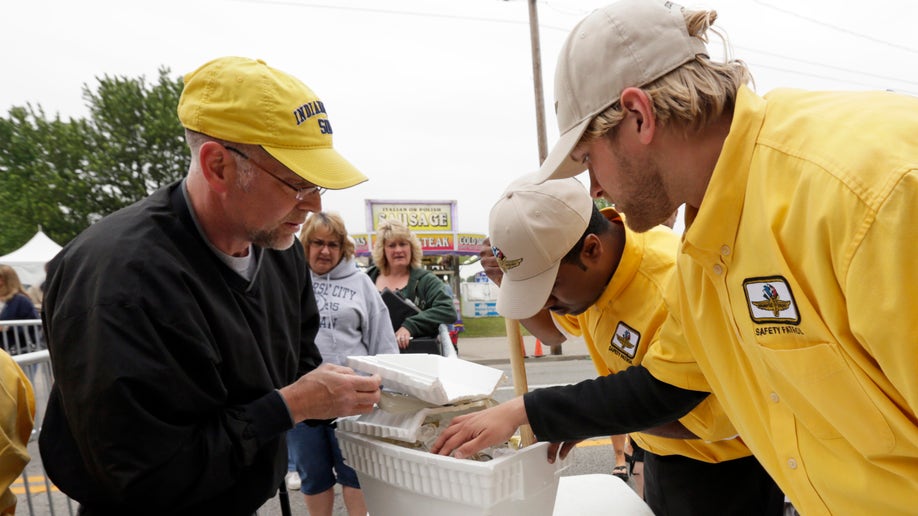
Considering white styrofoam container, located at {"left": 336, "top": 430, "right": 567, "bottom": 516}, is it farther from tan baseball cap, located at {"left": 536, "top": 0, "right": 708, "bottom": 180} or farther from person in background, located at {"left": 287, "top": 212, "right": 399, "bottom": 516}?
person in background, located at {"left": 287, "top": 212, "right": 399, "bottom": 516}

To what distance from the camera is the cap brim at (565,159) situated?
108 cm

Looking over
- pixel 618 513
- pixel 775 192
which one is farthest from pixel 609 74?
pixel 618 513

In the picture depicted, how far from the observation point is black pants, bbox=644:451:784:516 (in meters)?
1.66

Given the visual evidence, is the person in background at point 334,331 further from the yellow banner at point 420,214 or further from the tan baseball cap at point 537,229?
the yellow banner at point 420,214

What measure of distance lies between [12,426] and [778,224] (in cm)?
178

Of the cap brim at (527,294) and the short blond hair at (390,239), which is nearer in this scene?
the cap brim at (527,294)

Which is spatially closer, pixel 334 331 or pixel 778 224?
pixel 778 224

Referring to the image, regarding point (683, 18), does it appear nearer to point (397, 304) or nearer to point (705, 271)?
point (705, 271)

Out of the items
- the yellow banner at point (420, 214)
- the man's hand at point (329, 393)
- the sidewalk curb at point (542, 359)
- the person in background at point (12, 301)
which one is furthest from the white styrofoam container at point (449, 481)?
the yellow banner at point (420, 214)

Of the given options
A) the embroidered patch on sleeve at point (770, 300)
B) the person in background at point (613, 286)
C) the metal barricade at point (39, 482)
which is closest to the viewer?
the embroidered patch on sleeve at point (770, 300)

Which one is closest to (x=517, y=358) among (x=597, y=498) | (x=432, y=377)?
(x=597, y=498)

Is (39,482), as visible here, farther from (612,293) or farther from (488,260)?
(612,293)

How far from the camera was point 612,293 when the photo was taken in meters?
1.65

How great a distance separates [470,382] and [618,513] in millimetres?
542
